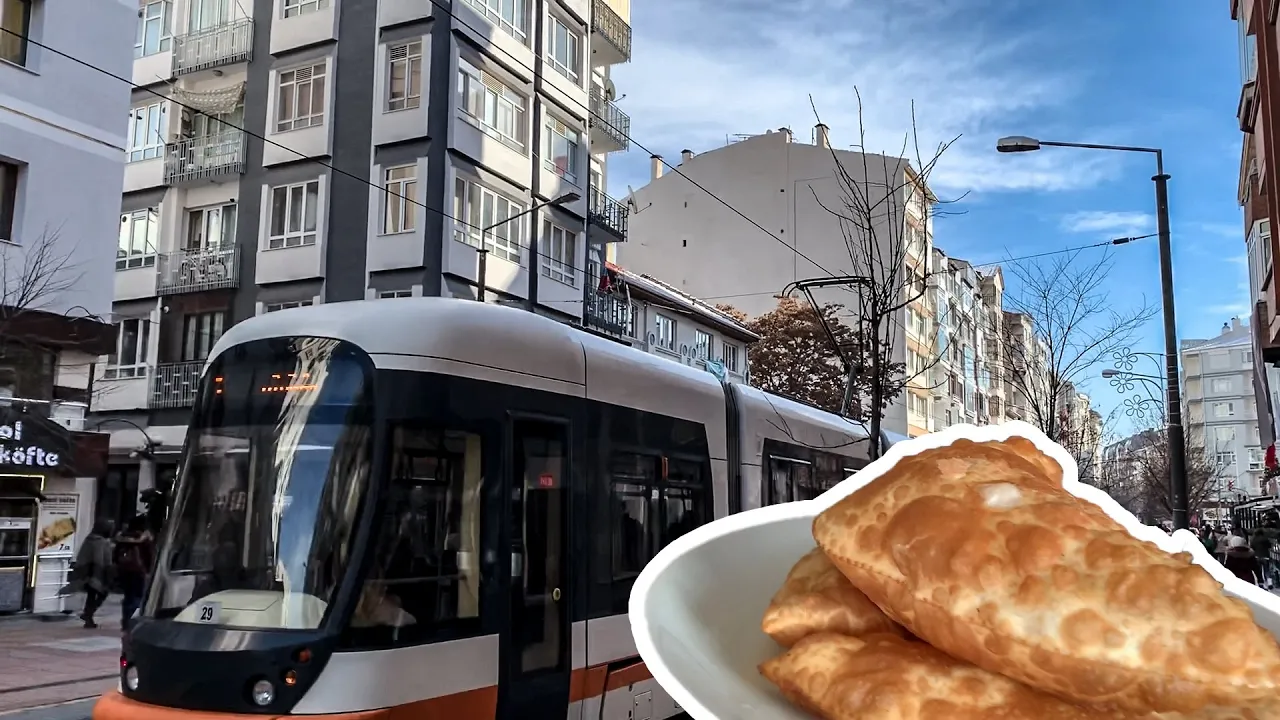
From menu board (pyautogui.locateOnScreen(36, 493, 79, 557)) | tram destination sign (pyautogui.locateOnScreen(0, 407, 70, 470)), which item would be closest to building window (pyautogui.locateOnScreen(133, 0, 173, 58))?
tram destination sign (pyautogui.locateOnScreen(0, 407, 70, 470))

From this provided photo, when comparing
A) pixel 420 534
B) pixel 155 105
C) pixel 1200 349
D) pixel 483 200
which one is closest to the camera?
pixel 420 534

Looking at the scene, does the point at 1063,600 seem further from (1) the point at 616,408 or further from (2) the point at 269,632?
(1) the point at 616,408

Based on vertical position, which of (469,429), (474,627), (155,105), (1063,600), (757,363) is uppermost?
(155,105)

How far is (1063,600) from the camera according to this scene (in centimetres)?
82

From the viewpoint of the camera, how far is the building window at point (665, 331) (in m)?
37.5

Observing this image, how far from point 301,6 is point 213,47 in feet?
10.3

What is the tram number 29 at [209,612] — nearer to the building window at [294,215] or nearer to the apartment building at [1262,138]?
the apartment building at [1262,138]

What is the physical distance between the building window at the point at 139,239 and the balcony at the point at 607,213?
42.4ft

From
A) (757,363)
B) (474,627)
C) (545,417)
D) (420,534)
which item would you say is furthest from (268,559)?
(757,363)

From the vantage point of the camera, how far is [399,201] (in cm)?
2592

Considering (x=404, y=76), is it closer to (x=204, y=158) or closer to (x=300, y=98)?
(x=300, y=98)

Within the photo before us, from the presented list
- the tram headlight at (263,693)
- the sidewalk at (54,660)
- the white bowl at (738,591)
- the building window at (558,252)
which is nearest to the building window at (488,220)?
the building window at (558,252)

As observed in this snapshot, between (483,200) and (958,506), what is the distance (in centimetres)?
2644

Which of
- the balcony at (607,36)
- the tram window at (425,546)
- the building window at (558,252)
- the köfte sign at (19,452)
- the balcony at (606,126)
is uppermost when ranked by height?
the balcony at (607,36)
